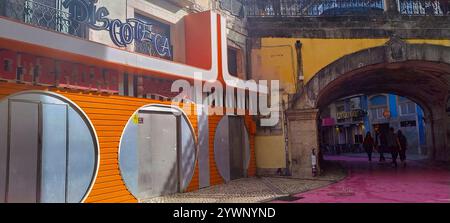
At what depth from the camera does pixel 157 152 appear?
9781mm

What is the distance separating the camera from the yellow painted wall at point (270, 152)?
13859mm

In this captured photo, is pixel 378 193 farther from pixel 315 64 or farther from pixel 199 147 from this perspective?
pixel 315 64

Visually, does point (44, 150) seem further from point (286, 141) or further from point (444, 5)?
point (444, 5)

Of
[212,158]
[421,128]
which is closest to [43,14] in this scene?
[212,158]

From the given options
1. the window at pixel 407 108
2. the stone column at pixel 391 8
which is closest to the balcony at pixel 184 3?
the stone column at pixel 391 8

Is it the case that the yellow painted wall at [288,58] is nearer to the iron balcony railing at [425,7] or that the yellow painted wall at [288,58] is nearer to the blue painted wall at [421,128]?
the iron balcony railing at [425,7]

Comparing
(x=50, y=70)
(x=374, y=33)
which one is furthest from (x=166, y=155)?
(x=374, y=33)

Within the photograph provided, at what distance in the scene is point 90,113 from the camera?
8.06 m

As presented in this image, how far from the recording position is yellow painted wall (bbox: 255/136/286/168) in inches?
546

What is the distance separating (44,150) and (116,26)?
3.25m

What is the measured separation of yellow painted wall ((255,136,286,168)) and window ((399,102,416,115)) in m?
16.4

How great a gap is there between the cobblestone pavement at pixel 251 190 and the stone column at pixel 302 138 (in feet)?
2.19

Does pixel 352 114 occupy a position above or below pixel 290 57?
below

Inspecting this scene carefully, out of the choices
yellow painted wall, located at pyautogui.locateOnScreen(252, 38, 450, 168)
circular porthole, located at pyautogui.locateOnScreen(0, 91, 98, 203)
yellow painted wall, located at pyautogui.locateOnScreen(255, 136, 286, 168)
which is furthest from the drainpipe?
circular porthole, located at pyautogui.locateOnScreen(0, 91, 98, 203)
